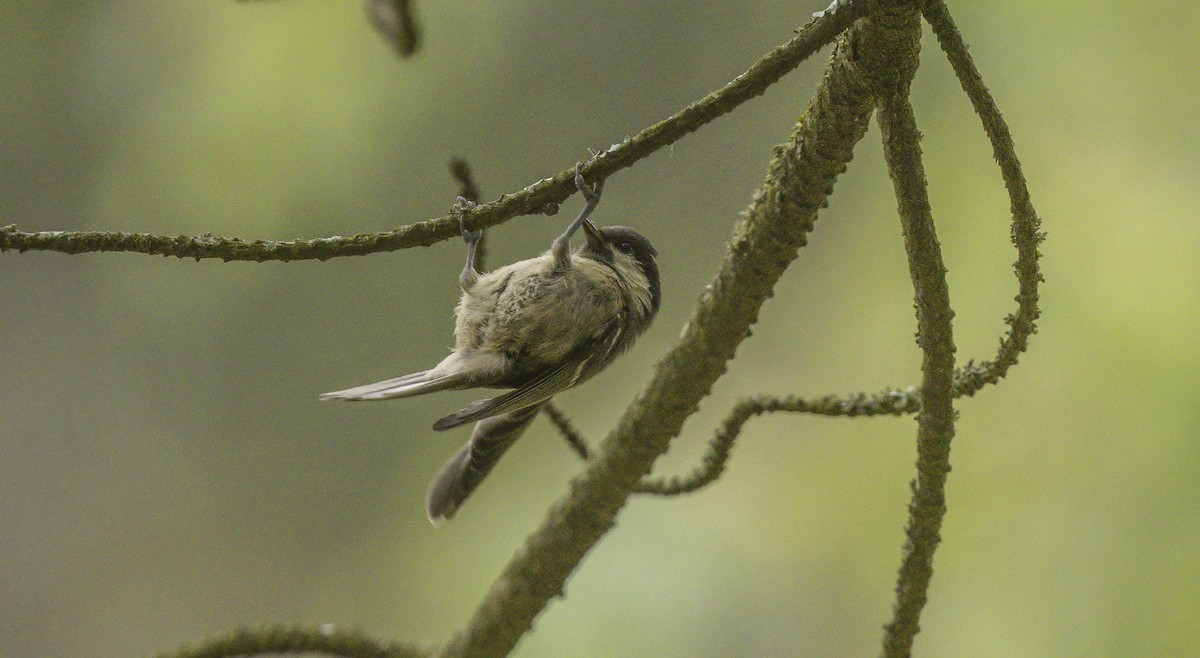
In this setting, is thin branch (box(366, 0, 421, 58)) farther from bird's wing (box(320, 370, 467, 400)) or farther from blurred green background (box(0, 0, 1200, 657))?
blurred green background (box(0, 0, 1200, 657))

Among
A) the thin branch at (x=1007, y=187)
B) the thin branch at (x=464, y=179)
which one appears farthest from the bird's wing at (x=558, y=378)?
the thin branch at (x=1007, y=187)

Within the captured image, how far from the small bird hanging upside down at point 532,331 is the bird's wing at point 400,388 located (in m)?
0.10

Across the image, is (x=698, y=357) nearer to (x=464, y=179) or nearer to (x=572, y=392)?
(x=464, y=179)

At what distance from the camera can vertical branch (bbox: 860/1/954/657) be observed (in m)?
0.87

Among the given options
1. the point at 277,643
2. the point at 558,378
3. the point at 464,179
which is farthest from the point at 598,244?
the point at 277,643

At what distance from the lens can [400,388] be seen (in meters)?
1.09

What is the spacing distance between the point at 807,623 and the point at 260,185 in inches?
72.8

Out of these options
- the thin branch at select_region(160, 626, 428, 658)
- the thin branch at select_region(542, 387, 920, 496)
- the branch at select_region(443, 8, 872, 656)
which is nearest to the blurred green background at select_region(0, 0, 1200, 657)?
the thin branch at select_region(542, 387, 920, 496)

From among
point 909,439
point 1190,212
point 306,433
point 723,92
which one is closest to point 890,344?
point 909,439

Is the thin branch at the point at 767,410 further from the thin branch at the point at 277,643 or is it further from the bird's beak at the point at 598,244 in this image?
the thin branch at the point at 277,643

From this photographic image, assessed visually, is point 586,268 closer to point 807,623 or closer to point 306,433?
point 807,623

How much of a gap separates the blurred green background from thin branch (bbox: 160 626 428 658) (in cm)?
96

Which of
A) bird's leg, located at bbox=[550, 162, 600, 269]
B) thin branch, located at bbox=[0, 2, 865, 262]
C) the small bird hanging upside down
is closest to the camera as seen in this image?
thin branch, located at bbox=[0, 2, 865, 262]

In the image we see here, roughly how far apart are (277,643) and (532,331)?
64cm
